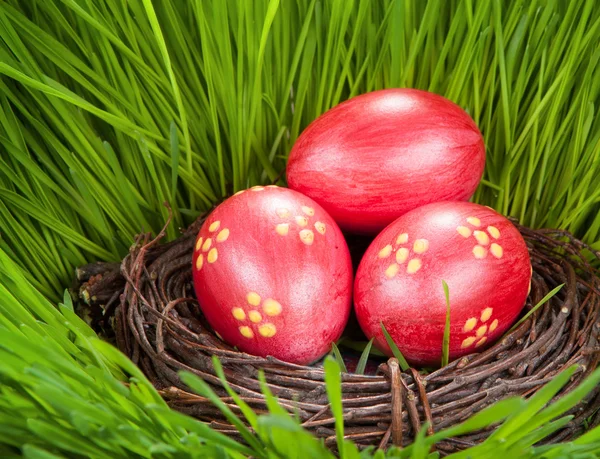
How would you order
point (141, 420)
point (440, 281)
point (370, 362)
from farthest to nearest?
point (370, 362) → point (440, 281) → point (141, 420)

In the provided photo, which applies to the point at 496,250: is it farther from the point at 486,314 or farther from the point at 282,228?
the point at 282,228

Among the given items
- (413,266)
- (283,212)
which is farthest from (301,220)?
(413,266)

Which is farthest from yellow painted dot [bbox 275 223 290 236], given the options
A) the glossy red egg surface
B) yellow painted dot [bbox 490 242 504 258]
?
yellow painted dot [bbox 490 242 504 258]

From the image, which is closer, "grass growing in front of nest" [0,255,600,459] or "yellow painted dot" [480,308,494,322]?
"grass growing in front of nest" [0,255,600,459]

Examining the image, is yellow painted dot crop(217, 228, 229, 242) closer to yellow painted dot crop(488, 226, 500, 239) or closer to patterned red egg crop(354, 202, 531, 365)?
patterned red egg crop(354, 202, 531, 365)

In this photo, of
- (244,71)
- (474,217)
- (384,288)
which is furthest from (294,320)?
(244,71)

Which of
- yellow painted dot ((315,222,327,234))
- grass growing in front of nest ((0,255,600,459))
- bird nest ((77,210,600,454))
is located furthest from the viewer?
yellow painted dot ((315,222,327,234))

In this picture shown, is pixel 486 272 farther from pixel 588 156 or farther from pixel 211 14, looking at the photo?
pixel 211 14

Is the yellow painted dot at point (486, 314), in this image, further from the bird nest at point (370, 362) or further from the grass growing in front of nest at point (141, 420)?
the grass growing in front of nest at point (141, 420)
